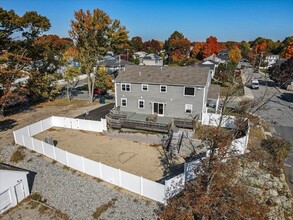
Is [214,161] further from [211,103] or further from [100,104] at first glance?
[100,104]

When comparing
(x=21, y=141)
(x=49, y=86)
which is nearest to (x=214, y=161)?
(x=21, y=141)

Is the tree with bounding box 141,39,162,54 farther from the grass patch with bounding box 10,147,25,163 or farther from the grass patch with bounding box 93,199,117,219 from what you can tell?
the grass patch with bounding box 93,199,117,219

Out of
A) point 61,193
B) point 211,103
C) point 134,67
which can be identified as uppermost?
point 134,67

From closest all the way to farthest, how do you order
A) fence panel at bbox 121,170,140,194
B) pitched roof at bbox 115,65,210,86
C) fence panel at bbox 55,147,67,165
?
fence panel at bbox 121,170,140,194, fence panel at bbox 55,147,67,165, pitched roof at bbox 115,65,210,86

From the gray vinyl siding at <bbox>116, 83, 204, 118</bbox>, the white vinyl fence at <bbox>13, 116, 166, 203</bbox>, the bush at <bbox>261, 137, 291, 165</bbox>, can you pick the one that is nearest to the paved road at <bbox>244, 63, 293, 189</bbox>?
the bush at <bbox>261, 137, 291, 165</bbox>

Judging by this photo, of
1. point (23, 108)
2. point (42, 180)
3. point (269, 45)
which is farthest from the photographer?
point (269, 45)

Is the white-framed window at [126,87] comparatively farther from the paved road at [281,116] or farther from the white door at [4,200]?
the white door at [4,200]
